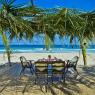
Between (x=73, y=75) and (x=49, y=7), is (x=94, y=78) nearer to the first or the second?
(x=73, y=75)

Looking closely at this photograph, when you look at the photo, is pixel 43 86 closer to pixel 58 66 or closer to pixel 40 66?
pixel 40 66

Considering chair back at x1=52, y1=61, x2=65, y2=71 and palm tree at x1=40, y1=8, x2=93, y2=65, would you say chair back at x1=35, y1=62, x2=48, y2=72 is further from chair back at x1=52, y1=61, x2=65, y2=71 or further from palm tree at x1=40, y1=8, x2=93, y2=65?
palm tree at x1=40, y1=8, x2=93, y2=65

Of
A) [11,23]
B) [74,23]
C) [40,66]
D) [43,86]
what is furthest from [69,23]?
[40,66]

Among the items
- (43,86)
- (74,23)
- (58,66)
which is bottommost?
(43,86)

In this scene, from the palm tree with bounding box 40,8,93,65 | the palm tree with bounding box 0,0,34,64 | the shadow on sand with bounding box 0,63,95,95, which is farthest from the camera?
the shadow on sand with bounding box 0,63,95,95

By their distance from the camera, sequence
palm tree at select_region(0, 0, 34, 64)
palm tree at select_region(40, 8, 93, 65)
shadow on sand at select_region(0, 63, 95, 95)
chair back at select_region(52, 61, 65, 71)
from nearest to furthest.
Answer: palm tree at select_region(0, 0, 34, 64)
palm tree at select_region(40, 8, 93, 65)
shadow on sand at select_region(0, 63, 95, 95)
chair back at select_region(52, 61, 65, 71)

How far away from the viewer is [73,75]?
37.4 feet

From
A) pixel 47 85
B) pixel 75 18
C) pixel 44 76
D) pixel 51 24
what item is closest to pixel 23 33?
pixel 51 24

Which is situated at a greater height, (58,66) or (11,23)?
(11,23)

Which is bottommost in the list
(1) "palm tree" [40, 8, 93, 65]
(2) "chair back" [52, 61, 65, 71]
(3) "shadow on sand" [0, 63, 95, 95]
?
(3) "shadow on sand" [0, 63, 95, 95]

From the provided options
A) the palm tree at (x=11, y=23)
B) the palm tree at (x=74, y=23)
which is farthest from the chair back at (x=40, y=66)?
the palm tree at (x=11, y=23)

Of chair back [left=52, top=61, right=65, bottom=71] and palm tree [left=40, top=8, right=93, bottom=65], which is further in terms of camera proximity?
chair back [left=52, top=61, right=65, bottom=71]

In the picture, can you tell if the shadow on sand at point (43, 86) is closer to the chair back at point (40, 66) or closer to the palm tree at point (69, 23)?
the chair back at point (40, 66)

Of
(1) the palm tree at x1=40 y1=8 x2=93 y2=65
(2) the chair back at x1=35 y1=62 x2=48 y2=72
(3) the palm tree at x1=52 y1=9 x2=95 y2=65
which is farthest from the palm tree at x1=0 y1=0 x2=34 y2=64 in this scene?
(2) the chair back at x1=35 y1=62 x2=48 y2=72
